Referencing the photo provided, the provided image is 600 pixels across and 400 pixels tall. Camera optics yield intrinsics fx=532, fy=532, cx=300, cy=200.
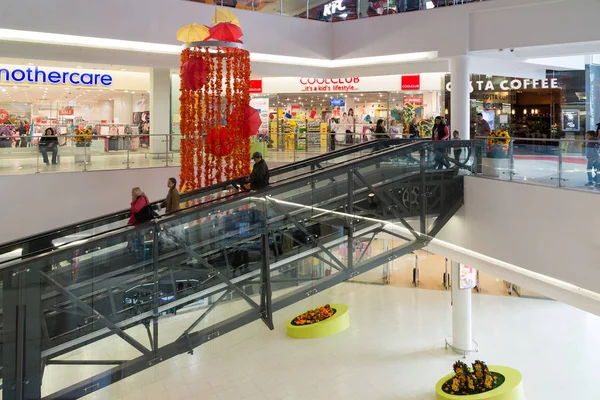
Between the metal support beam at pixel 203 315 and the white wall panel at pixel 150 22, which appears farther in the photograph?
the white wall panel at pixel 150 22

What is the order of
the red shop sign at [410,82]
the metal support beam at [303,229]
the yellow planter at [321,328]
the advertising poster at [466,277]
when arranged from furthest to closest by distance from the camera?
the red shop sign at [410,82] → the yellow planter at [321,328] → the advertising poster at [466,277] → the metal support beam at [303,229]

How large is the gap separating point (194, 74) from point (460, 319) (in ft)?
30.1

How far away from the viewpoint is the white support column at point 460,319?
1390cm

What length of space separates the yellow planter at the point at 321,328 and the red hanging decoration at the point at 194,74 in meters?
7.49

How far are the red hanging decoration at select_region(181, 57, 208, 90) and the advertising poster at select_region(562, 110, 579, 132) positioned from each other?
17.1m

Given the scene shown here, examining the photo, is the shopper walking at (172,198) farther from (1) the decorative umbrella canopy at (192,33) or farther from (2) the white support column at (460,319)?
(2) the white support column at (460,319)

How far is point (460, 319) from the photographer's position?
14.0 meters

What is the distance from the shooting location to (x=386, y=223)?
8609mm

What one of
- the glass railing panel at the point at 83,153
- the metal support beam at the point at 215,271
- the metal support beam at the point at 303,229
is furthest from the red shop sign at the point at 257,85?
the metal support beam at the point at 215,271

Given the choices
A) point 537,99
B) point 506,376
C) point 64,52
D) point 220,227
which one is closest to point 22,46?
point 64,52

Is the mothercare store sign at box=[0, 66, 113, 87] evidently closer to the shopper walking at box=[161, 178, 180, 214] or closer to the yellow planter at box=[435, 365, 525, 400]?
the shopper walking at box=[161, 178, 180, 214]

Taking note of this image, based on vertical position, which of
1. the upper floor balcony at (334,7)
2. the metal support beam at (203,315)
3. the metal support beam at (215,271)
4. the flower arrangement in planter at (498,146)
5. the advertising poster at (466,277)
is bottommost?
the advertising poster at (466,277)

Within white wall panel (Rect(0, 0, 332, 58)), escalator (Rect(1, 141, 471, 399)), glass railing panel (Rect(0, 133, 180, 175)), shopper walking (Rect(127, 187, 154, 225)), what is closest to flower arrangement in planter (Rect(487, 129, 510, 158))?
escalator (Rect(1, 141, 471, 399))

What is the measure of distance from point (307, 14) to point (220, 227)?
10202 millimetres
